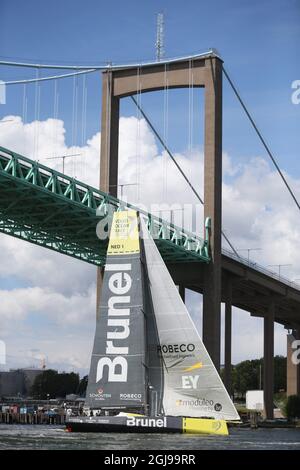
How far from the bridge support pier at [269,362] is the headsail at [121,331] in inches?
1731

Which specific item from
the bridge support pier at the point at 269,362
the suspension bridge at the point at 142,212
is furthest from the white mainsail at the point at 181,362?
the bridge support pier at the point at 269,362

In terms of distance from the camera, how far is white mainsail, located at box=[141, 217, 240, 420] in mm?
30386

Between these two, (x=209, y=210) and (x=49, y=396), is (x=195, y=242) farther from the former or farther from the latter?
(x=49, y=396)

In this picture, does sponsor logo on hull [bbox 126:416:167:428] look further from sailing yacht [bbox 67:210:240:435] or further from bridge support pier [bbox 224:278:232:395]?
A: bridge support pier [bbox 224:278:232:395]

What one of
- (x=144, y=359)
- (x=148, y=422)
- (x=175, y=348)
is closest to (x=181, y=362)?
(x=175, y=348)

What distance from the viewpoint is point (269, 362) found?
77.4 meters

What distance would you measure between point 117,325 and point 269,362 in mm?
46694

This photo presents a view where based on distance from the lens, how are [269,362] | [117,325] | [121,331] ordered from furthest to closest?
[269,362]
[117,325]
[121,331]

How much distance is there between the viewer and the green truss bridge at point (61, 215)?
42656mm

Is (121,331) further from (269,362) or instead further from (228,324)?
(269,362)

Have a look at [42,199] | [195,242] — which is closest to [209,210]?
[195,242]

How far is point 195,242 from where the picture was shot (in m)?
55.8

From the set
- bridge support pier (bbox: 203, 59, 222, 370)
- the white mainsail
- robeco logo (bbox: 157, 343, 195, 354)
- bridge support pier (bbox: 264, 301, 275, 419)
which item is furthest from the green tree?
robeco logo (bbox: 157, 343, 195, 354)

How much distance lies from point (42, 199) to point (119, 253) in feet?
39.9
